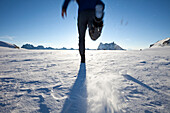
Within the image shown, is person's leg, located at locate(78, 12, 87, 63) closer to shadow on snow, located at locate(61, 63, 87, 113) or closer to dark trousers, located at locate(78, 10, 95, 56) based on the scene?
dark trousers, located at locate(78, 10, 95, 56)

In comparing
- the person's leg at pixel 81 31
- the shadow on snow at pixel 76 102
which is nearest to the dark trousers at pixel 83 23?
the person's leg at pixel 81 31

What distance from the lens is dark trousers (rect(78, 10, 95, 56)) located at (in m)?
1.59

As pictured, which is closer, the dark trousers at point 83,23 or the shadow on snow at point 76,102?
the shadow on snow at point 76,102

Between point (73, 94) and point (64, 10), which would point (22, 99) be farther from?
point (64, 10)

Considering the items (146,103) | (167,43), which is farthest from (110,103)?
(167,43)

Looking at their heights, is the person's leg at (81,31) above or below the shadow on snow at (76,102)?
above

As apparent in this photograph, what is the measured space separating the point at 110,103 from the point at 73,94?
0.79 feet

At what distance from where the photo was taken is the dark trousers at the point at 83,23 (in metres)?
1.59

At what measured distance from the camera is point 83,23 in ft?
5.32

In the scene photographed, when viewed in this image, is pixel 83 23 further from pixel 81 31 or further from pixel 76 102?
pixel 76 102

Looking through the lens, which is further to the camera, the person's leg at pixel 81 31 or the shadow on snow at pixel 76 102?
the person's leg at pixel 81 31

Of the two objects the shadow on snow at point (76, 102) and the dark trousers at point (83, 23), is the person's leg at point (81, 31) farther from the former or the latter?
the shadow on snow at point (76, 102)

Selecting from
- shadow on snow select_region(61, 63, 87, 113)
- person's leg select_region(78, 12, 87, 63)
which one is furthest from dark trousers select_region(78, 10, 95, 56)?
shadow on snow select_region(61, 63, 87, 113)

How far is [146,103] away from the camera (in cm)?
46
